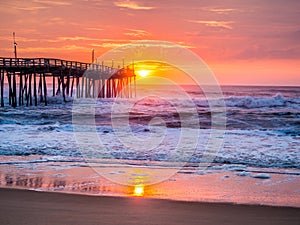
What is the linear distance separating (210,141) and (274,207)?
9377mm

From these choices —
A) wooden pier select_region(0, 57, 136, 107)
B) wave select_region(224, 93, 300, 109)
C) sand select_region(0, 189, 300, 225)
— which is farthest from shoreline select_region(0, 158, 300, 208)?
wave select_region(224, 93, 300, 109)

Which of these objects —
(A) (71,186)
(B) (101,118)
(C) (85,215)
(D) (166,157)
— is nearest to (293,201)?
(C) (85,215)

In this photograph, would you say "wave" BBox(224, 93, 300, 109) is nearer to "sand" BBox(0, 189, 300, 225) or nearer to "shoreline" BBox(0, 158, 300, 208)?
"shoreline" BBox(0, 158, 300, 208)

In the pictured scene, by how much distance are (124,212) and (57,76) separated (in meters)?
41.9

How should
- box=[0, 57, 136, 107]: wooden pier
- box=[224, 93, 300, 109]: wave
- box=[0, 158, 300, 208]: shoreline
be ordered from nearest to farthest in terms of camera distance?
1. box=[0, 158, 300, 208]: shoreline
2. box=[0, 57, 136, 107]: wooden pier
3. box=[224, 93, 300, 109]: wave

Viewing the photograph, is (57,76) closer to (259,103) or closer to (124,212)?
(259,103)

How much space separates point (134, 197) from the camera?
6.73m

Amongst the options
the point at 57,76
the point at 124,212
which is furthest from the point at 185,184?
the point at 57,76

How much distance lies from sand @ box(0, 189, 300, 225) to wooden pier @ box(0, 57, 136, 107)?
107ft

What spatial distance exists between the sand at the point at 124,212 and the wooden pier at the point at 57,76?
3268cm

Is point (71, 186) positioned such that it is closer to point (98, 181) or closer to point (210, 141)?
point (98, 181)

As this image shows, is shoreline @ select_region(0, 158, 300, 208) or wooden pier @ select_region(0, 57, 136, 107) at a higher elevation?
wooden pier @ select_region(0, 57, 136, 107)

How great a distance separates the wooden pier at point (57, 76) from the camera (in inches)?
1533

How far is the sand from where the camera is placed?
209 inches
